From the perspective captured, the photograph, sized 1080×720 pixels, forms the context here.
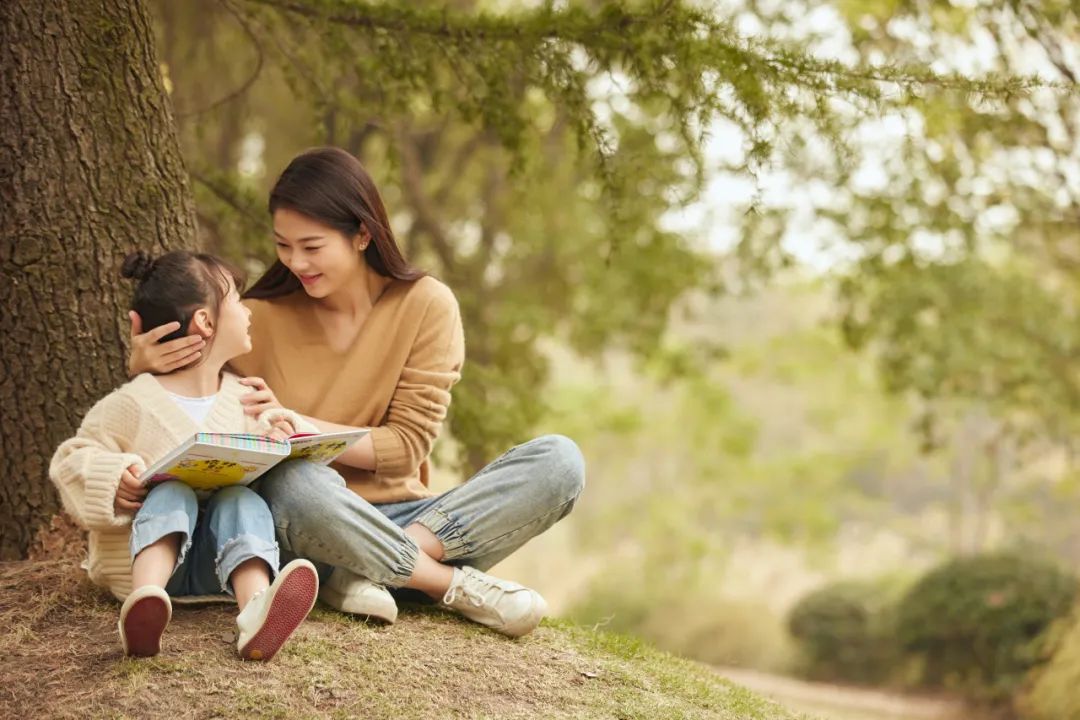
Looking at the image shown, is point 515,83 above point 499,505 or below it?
above

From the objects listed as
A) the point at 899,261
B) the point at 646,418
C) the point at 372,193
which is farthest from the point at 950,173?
the point at 646,418

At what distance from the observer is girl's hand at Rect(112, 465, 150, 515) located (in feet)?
9.65

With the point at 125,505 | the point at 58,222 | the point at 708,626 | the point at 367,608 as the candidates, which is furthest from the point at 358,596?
the point at 708,626

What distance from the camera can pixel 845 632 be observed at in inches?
508

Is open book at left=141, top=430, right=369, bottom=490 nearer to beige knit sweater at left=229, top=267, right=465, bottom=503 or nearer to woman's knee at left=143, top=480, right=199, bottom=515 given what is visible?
woman's knee at left=143, top=480, right=199, bottom=515

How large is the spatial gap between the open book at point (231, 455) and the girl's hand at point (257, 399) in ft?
0.55

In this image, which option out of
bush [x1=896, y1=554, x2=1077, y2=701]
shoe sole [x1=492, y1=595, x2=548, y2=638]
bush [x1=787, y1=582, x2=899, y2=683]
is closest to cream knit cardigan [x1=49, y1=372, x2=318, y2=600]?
shoe sole [x1=492, y1=595, x2=548, y2=638]

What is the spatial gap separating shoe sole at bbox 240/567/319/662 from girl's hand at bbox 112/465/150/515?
1.53 ft

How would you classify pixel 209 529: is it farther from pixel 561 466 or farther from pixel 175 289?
pixel 561 466

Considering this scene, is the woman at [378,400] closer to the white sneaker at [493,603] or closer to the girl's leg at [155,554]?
the white sneaker at [493,603]

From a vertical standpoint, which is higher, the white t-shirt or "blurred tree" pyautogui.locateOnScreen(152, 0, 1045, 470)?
"blurred tree" pyautogui.locateOnScreen(152, 0, 1045, 470)

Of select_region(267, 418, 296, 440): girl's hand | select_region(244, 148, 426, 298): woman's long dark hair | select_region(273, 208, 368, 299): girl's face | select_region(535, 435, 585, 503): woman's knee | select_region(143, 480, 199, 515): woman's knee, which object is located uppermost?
select_region(244, 148, 426, 298): woman's long dark hair

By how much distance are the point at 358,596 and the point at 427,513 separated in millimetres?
339

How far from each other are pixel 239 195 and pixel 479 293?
7.12 metres
